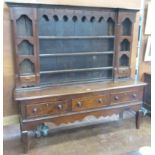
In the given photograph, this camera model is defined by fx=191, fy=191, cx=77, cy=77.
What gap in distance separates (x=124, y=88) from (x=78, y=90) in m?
0.60

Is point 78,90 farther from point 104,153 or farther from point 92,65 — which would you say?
point 104,153

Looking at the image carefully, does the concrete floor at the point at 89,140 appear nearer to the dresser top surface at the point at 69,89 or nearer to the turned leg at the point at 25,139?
the turned leg at the point at 25,139

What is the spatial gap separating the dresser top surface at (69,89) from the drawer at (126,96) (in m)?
0.10

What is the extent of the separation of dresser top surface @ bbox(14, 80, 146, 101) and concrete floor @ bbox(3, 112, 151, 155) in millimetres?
632

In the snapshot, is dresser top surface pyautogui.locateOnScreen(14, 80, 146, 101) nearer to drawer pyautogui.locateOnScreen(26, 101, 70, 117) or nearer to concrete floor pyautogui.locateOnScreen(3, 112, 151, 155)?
drawer pyautogui.locateOnScreen(26, 101, 70, 117)

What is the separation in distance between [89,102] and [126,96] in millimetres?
527

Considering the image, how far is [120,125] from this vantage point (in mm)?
2711

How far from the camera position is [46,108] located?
6.69 feet

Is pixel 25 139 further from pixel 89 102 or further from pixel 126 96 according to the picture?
pixel 126 96

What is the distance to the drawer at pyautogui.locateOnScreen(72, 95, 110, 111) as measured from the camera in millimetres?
2156

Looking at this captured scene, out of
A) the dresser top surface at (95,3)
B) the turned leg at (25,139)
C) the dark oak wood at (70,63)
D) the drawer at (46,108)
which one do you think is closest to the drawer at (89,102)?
the dark oak wood at (70,63)

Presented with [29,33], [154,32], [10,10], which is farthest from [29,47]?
[154,32]

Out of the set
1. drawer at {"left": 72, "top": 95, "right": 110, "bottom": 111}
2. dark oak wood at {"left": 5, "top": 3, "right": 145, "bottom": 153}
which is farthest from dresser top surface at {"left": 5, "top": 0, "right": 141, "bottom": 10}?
drawer at {"left": 72, "top": 95, "right": 110, "bottom": 111}

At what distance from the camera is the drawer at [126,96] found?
92.6 inches
